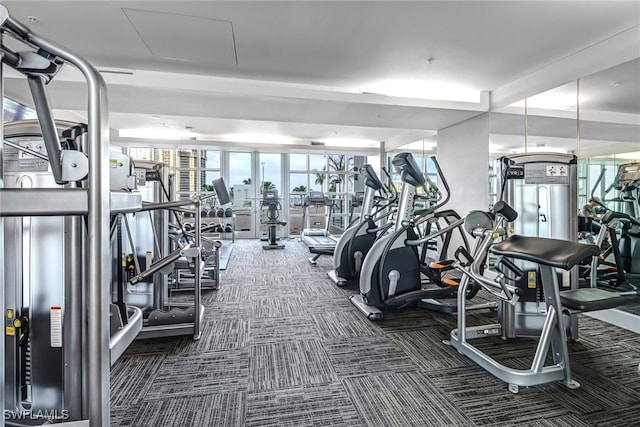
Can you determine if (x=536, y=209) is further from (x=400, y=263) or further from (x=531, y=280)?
(x=400, y=263)

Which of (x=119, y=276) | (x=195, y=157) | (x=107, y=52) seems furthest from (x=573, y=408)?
(x=195, y=157)

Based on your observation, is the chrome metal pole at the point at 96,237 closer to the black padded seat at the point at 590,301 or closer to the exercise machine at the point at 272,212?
the black padded seat at the point at 590,301

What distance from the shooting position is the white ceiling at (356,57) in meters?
A: 2.80

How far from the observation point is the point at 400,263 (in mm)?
3387

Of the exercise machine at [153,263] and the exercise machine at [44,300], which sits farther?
the exercise machine at [153,263]

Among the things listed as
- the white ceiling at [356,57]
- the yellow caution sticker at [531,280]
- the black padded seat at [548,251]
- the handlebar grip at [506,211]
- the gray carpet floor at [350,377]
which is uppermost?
the white ceiling at [356,57]

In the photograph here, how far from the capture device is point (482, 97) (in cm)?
484

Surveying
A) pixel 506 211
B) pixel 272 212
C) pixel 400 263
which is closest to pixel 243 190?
pixel 272 212

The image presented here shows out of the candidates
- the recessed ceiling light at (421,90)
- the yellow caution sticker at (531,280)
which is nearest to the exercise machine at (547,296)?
the yellow caution sticker at (531,280)

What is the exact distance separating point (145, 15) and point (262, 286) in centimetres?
323

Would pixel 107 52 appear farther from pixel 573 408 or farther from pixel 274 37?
pixel 573 408

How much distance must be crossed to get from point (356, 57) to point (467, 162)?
2.73m

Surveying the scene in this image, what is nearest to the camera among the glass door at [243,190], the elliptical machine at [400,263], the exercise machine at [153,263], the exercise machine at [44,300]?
the exercise machine at [44,300]

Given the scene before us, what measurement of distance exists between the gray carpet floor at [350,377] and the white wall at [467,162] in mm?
2317
